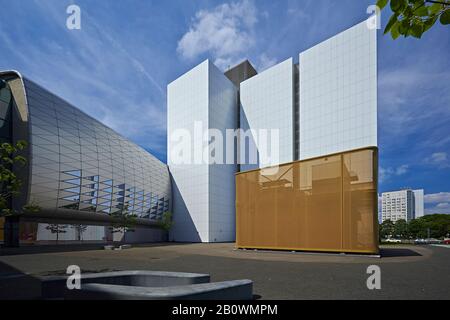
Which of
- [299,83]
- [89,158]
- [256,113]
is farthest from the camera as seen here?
[256,113]

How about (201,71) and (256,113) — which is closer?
(201,71)

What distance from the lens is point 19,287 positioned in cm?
873

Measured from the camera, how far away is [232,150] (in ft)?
181

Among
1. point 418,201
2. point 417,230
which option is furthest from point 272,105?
point 418,201

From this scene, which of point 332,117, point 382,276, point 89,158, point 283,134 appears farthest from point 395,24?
point 283,134

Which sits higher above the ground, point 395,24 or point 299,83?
point 299,83

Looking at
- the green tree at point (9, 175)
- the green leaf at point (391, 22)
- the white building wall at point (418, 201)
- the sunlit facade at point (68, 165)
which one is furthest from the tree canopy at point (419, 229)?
the green leaf at point (391, 22)

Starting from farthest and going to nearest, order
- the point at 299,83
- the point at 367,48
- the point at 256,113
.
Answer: the point at 256,113 → the point at 299,83 → the point at 367,48

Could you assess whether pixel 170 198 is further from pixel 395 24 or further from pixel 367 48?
pixel 395 24

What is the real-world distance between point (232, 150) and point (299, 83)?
16909mm

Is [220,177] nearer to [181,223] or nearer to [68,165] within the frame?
[181,223]

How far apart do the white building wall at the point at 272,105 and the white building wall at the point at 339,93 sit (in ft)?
7.32

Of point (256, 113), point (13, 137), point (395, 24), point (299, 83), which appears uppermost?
point (299, 83)

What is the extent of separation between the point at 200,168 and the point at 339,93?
24851mm
